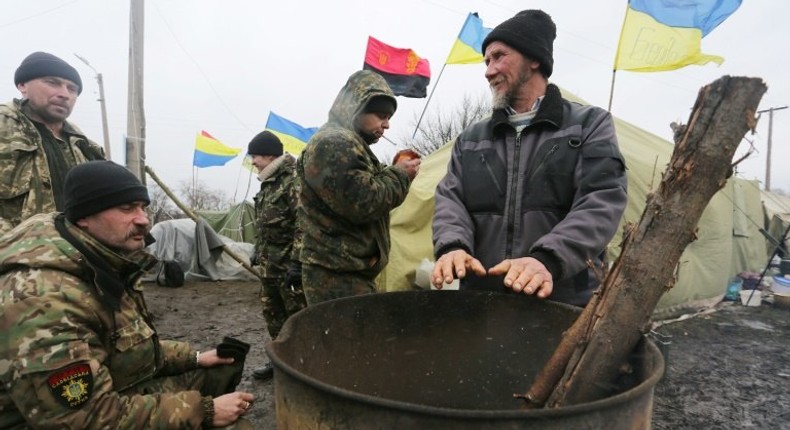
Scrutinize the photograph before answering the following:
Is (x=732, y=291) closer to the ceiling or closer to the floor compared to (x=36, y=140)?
closer to the floor

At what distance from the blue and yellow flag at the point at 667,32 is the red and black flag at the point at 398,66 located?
10.4ft

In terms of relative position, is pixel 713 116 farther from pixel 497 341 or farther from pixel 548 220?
pixel 497 341

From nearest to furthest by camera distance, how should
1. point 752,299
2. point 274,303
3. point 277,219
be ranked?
1. point 274,303
2. point 277,219
3. point 752,299

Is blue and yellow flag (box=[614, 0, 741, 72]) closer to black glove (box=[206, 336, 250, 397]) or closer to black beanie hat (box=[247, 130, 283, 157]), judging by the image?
black beanie hat (box=[247, 130, 283, 157])

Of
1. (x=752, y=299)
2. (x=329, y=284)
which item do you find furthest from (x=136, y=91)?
(x=752, y=299)

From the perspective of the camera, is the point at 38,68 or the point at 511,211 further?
the point at 38,68

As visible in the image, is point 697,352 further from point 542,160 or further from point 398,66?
point 398,66

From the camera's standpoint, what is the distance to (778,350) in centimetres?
548

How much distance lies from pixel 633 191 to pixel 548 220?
18.2 ft

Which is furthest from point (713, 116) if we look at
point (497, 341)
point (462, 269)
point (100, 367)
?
point (100, 367)

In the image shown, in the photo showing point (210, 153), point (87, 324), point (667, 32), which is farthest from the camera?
point (210, 153)

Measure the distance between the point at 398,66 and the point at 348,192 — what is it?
6.38m

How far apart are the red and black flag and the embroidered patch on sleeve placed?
6.88 m

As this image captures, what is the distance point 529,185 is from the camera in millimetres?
1785
